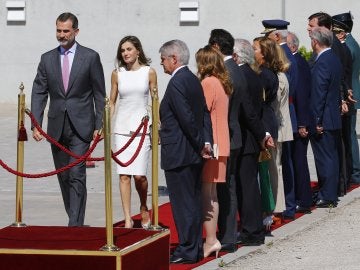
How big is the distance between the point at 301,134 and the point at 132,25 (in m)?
15.9

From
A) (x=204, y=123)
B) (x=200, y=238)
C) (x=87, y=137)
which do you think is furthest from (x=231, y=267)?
(x=87, y=137)

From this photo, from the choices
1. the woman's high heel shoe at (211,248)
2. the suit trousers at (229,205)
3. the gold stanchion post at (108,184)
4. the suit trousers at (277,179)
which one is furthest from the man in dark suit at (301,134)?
the gold stanchion post at (108,184)

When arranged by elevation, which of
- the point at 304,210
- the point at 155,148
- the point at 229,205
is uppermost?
the point at 155,148

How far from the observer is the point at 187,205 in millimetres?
11211

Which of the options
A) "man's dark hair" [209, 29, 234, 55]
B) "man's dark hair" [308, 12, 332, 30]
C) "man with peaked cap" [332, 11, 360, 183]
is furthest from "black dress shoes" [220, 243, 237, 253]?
"man with peaked cap" [332, 11, 360, 183]

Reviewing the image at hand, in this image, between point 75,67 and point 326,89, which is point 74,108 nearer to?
point 75,67

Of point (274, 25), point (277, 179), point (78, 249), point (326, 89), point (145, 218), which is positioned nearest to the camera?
point (78, 249)

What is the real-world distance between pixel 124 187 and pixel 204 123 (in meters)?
2.00

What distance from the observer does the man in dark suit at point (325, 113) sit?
14602 mm

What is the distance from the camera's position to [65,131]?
12289 millimetres

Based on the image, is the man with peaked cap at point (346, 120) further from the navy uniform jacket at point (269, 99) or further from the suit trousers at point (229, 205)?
the suit trousers at point (229, 205)

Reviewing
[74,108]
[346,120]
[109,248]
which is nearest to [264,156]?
[74,108]

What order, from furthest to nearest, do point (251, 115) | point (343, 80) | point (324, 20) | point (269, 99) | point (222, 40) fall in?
point (343, 80) → point (324, 20) → point (269, 99) → point (251, 115) → point (222, 40)

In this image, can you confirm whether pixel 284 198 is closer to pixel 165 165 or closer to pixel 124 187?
pixel 124 187
